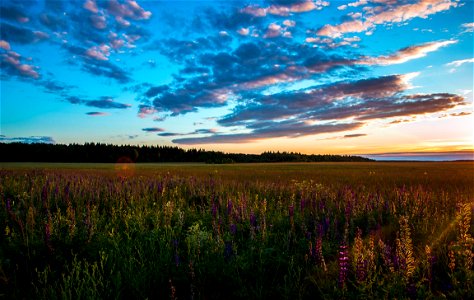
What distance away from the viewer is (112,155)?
285 feet

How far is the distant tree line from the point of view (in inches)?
3002

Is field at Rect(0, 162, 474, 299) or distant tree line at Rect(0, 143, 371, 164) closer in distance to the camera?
field at Rect(0, 162, 474, 299)

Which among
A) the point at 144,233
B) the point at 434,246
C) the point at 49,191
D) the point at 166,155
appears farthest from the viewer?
the point at 166,155

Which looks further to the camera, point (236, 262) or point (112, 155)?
point (112, 155)

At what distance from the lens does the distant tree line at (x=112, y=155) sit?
76250mm

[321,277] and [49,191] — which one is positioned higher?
[49,191]

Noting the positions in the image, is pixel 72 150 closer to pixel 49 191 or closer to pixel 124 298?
pixel 49 191

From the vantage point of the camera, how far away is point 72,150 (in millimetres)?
82500

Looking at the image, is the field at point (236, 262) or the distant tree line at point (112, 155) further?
the distant tree line at point (112, 155)

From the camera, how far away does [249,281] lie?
11.2 feet

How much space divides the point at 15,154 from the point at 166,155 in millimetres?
38253

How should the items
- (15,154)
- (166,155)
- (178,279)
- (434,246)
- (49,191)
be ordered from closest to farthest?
(178,279) → (434,246) → (49,191) → (15,154) → (166,155)

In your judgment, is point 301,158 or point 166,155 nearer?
point 301,158

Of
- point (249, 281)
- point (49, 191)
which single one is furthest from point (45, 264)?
point (49, 191)
